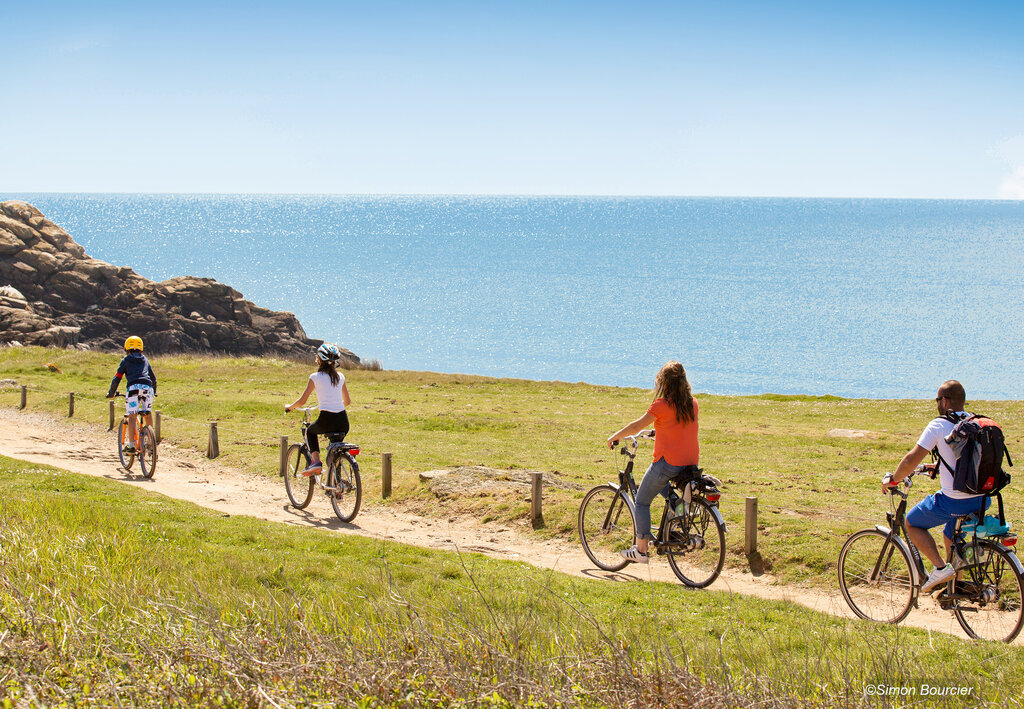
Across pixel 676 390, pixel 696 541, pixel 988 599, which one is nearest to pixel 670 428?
pixel 676 390

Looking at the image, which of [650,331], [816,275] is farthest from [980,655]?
[816,275]

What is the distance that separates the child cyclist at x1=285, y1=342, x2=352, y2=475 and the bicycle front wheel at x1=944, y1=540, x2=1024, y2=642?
9.52 m

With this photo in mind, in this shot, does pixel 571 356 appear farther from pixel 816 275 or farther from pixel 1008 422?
pixel 816 275

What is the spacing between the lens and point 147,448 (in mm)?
19172

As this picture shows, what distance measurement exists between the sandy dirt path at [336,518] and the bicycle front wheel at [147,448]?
291 millimetres

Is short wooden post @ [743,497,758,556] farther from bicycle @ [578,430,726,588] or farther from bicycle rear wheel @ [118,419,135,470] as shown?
bicycle rear wheel @ [118,419,135,470]

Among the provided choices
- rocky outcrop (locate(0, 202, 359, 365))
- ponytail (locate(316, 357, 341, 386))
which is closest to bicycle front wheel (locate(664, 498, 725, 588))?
ponytail (locate(316, 357, 341, 386))

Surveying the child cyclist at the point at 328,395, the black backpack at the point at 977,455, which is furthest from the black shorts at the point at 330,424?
the black backpack at the point at 977,455

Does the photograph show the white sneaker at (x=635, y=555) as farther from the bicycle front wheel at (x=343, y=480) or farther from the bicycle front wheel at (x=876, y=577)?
the bicycle front wheel at (x=343, y=480)

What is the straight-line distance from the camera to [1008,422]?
3506 cm

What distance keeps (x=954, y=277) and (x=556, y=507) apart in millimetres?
185578

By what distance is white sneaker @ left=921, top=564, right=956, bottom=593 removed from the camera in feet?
28.7

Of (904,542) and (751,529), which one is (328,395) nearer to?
(751,529)

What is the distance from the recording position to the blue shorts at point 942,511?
28.2ft
